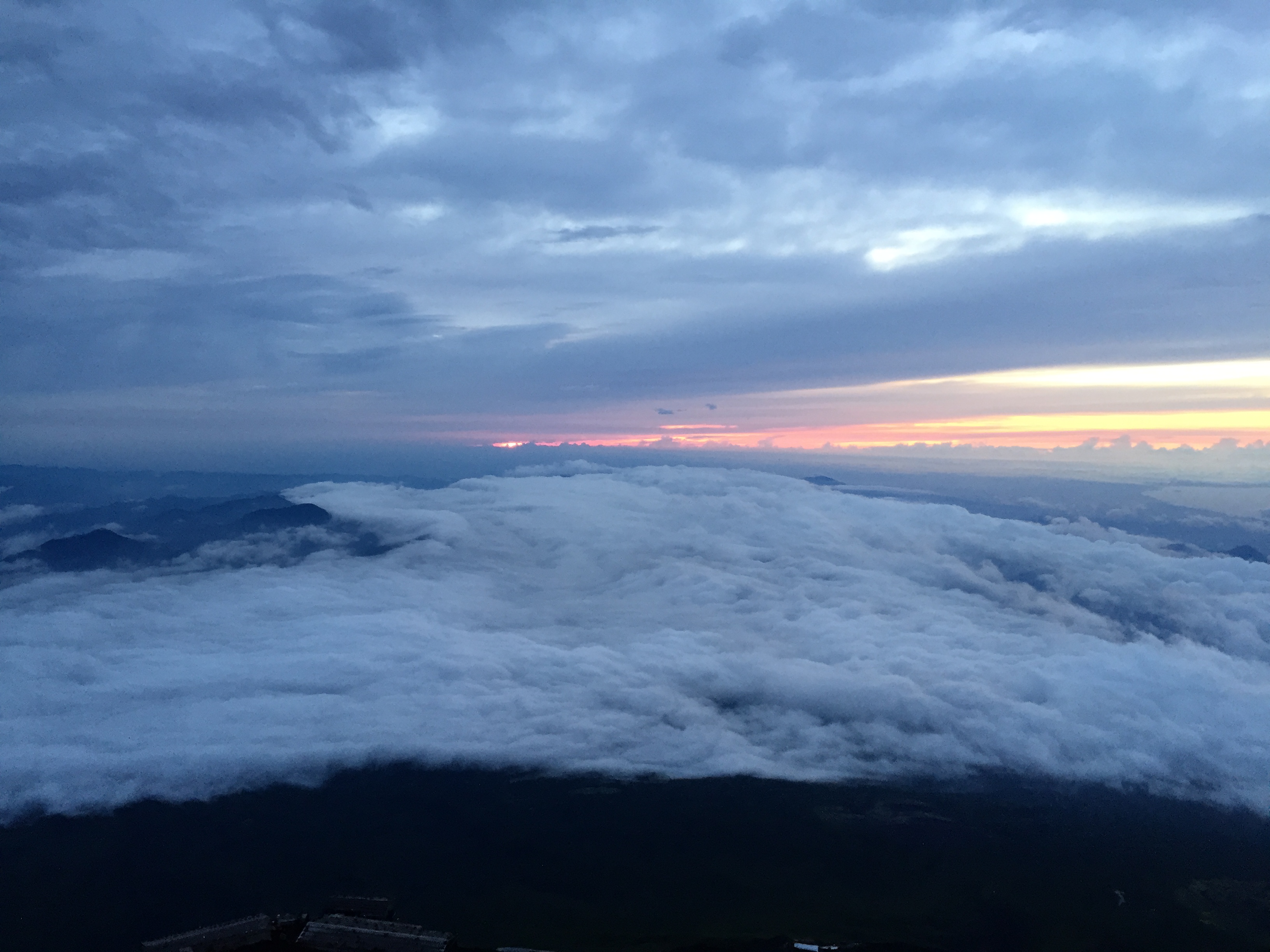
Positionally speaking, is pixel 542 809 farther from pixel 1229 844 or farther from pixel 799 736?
pixel 1229 844

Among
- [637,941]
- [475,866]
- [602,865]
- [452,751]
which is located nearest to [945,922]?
[637,941]

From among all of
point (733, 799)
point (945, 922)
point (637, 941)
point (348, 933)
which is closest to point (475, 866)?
point (637, 941)

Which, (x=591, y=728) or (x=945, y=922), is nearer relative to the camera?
(x=945, y=922)

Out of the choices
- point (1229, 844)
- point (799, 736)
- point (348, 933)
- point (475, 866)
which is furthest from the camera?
point (799, 736)

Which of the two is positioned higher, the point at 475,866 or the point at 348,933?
the point at 348,933

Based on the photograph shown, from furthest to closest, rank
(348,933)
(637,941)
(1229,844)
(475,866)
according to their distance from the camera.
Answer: (1229,844) → (475,866) → (637,941) → (348,933)

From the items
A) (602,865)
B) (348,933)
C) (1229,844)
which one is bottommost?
(1229,844)
